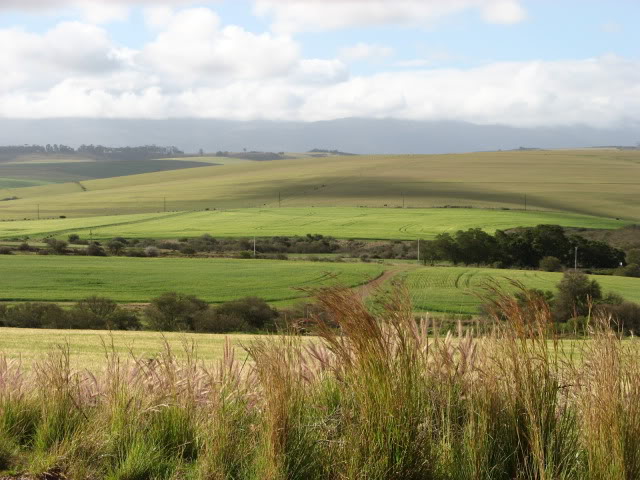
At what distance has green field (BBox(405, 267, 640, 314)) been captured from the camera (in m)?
43.2

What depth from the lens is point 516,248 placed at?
6838 cm

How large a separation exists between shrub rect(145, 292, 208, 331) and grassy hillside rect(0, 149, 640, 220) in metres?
75.2

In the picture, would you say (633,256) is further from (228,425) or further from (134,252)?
(228,425)

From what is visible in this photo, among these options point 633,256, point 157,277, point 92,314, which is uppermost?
point 92,314

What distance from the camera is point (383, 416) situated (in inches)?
275

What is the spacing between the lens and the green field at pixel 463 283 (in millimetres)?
43156

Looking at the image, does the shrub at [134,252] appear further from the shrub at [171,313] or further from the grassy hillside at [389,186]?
the grassy hillside at [389,186]

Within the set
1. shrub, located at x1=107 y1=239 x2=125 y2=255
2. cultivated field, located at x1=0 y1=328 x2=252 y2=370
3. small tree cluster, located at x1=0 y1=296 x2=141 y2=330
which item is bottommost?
shrub, located at x1=107 y1=239 x2=125 y2=255

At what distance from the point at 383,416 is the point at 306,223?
9093cm

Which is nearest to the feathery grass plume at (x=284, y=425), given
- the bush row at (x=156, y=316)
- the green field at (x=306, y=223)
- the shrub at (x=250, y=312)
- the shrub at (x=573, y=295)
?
the bush row at (x=156, y=316)

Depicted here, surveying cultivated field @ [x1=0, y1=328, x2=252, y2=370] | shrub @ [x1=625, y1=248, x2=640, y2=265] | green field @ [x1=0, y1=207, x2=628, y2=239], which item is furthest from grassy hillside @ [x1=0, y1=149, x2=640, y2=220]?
cultivated field @ [x1=0, y1=328, x2=252, y2=370]

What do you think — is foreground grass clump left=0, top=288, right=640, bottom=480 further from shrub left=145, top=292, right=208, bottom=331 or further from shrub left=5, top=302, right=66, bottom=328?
shrub left=5, top=302, right=66, bottom=328

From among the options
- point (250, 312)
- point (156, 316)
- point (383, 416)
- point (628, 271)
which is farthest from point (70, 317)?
point (628, 271)

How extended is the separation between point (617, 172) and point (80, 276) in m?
118
